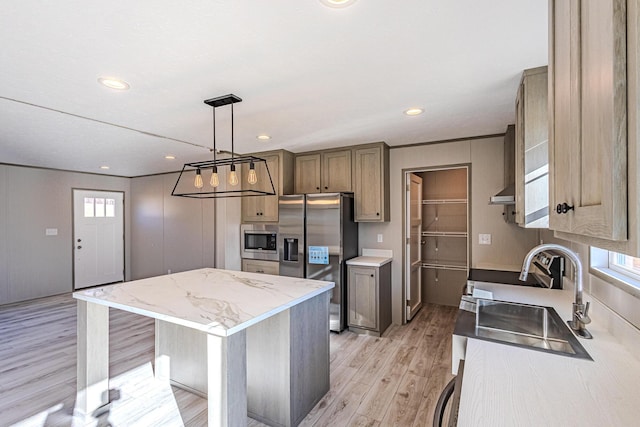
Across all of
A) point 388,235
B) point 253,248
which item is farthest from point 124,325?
point 388,235

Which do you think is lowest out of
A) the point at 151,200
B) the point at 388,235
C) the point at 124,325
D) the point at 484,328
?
the point at 124,325

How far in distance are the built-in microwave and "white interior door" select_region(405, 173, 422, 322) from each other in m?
1.80

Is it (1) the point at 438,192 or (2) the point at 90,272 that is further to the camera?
(2) the point at 90,272

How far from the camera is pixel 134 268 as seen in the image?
648cm

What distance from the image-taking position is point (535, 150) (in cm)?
190

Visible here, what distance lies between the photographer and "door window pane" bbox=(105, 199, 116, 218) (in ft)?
20.6

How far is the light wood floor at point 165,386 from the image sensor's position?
213 cm

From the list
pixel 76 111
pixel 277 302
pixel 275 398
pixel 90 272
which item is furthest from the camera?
pixel 90 272

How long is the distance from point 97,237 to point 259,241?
4.06 m

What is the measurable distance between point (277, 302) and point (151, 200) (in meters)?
5.48

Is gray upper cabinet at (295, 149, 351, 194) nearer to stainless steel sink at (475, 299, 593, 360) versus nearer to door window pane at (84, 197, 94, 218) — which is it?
stainless steel sink at (475, 299, 593, 360)

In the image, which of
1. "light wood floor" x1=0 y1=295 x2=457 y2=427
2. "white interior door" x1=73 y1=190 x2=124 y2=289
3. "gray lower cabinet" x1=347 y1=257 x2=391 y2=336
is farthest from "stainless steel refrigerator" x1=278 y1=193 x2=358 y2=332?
"white interior door" x1=73 y1=190 x2=124 y2=289

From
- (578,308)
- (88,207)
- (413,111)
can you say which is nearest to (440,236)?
(413,111)

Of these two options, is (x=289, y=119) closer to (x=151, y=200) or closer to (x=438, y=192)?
(x=438, y=192)
